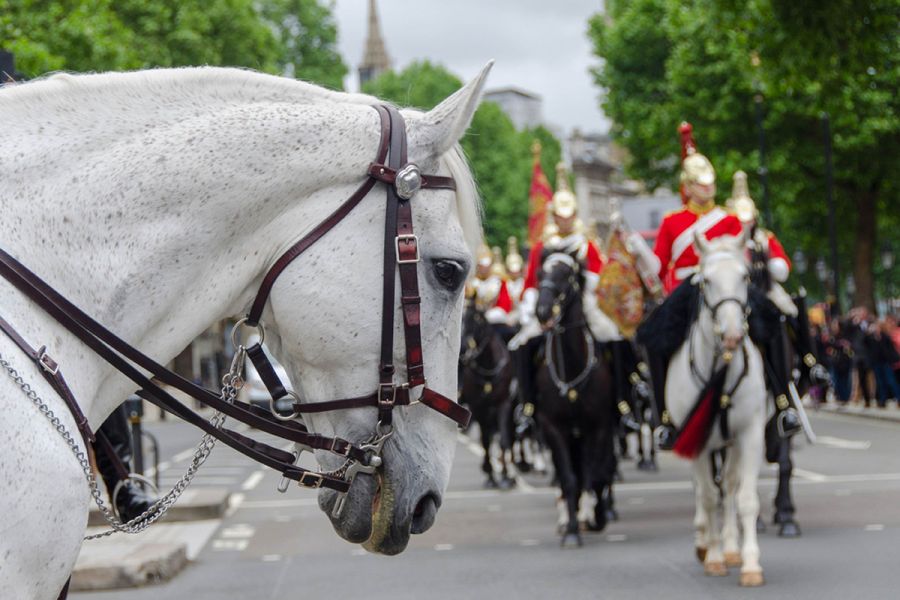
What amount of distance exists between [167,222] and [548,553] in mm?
8436

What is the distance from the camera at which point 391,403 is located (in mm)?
3191

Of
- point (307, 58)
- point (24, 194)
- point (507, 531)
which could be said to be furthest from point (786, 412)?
point (307, 58)

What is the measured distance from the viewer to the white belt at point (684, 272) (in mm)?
10811

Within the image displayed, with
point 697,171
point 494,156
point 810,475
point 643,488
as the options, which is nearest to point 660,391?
point 697,171

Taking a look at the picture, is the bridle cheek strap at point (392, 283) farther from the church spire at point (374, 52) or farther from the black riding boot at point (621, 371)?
the church spire at point (374, 52)

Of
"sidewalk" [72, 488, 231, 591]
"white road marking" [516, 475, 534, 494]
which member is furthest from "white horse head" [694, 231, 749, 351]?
"white road marking" [516, 475, 534, 494]

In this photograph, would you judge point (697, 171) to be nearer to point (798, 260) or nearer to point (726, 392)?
point (726, 392)

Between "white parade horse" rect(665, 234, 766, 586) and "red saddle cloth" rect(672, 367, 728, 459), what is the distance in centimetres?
4

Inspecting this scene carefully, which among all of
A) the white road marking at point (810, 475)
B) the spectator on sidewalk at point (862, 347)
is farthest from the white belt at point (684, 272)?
the spectator on sidewalk at point (862, 347)

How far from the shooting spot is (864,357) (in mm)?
28469

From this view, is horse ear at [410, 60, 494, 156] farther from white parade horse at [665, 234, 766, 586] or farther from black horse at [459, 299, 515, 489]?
black horse at [459, 299, 515, 489]

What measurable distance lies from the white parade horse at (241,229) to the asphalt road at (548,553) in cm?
610

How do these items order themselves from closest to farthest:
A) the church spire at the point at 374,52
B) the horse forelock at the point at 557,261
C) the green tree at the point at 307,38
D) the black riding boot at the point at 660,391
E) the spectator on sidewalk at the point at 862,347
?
the black riding boot at the point at 660,391 → the horse forelock at the point at 557,261 → the spectator on sidewalk at the point at 862,347 → the green tree at the point at 307,38 → the church spire at the point at 374,52

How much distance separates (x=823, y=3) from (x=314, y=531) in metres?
9.85
